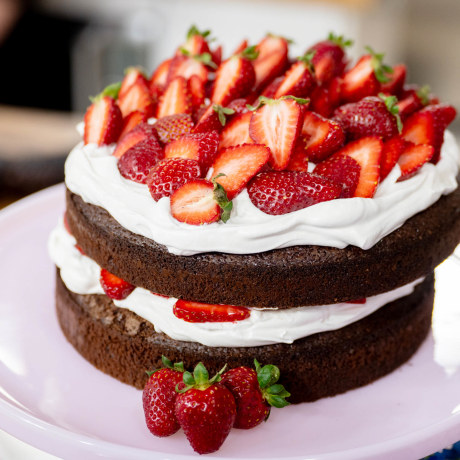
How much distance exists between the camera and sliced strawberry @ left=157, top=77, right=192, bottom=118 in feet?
8.15

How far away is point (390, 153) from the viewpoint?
89.7 inches

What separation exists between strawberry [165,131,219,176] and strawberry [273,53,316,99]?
398 millimetres

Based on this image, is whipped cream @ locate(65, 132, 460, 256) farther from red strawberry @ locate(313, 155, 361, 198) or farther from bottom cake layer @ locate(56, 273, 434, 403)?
bottom cake layer @ locate(56, 273, 434, 403)

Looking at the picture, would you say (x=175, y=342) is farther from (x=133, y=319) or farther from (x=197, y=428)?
(x=197, y=428)

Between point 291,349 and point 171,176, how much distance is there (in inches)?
25.2

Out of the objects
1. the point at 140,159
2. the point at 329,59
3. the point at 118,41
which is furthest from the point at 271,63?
the point at 118,41

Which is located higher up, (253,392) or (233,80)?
(233,80)

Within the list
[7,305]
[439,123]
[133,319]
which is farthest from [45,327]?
[439,123]

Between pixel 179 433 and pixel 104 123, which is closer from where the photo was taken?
pixel 179 433

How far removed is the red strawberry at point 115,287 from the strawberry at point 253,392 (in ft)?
1.50

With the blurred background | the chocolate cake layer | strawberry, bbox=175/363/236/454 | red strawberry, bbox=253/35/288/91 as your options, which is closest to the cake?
the chocolate cake layer

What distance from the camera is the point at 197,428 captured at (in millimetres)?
1853

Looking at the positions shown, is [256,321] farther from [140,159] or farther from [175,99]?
[175,99]

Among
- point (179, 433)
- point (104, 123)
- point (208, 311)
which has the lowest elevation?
point (179, 433)
